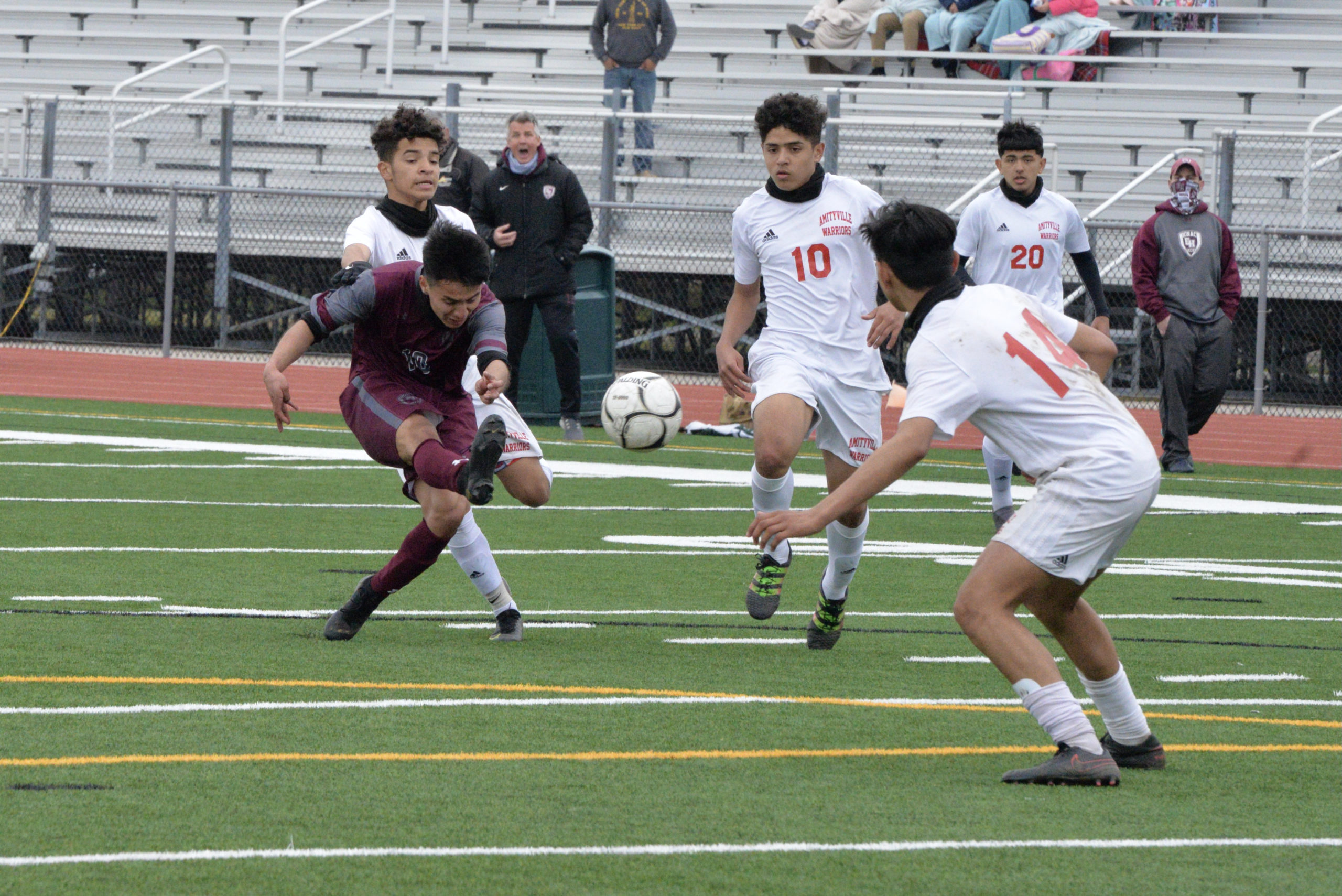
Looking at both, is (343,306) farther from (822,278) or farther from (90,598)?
(822,278)

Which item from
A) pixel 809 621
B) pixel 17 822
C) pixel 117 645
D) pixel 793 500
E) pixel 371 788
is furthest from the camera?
pixel 793 500

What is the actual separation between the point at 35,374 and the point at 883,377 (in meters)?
13.1

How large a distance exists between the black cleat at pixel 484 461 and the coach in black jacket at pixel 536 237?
8860 millimetres

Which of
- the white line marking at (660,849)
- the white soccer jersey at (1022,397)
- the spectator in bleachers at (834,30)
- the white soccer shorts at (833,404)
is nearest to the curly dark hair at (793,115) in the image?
the white soccer shorts at (833,404)

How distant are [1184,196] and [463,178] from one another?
5307 millimetres

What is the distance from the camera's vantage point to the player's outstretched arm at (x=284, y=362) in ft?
21.6

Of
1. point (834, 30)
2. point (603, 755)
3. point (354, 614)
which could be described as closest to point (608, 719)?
point (603, 755)

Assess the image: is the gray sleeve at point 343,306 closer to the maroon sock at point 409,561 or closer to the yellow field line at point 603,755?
the maroon sock at point 409,561

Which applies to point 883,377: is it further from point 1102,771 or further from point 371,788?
point 371,788

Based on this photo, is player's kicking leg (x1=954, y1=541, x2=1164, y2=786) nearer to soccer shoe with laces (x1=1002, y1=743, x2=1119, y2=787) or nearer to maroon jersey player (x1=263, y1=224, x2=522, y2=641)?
soccer shoe with laces (x1=1002, y1=743, x2=1119, y2=787)

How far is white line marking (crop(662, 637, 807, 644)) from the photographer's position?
7.25 meters

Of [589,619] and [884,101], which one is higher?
[884,101]

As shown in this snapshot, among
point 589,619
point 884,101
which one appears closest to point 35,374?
point 884,101

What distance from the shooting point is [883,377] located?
26.1 feet
